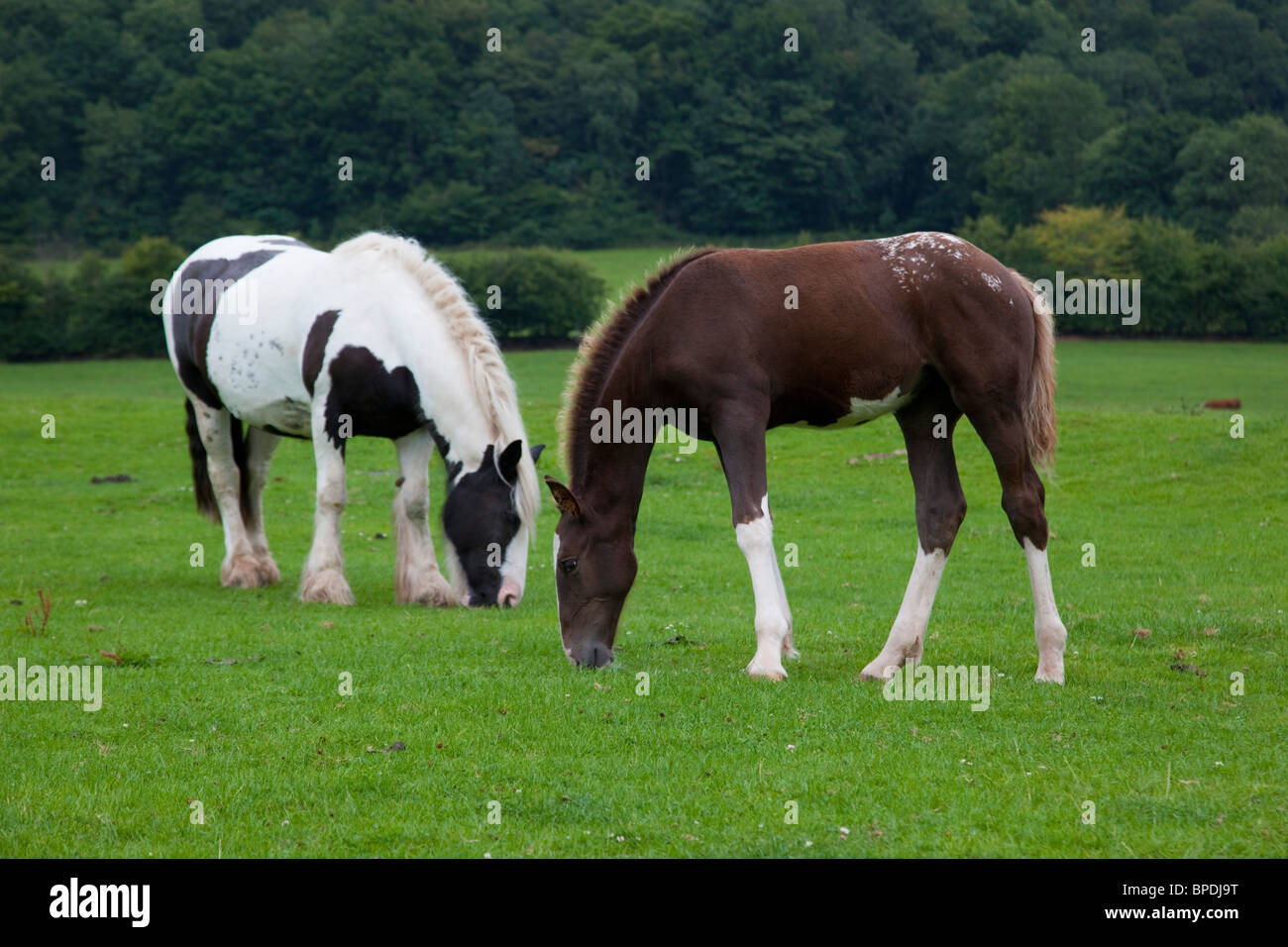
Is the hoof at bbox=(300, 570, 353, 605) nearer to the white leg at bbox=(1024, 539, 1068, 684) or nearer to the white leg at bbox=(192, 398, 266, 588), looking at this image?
the white leg at bbox=(192, 398, 266, 588)

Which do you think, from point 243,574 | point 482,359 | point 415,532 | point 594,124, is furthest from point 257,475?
point 594,124

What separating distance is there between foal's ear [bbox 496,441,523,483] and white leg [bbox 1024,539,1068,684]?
472cm

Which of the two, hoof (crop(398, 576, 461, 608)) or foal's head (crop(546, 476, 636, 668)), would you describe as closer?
foal's head (crop(546, 476, 636, 668))

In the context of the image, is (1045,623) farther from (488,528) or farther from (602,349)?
(488,528)

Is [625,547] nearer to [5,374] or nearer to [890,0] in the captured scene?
[5,374]

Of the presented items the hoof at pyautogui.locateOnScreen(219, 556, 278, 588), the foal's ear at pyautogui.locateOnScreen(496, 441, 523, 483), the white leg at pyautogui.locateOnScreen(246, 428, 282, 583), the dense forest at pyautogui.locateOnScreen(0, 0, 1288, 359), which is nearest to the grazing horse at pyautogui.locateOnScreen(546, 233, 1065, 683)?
the foal's ear at pyautogui.locateOnScreen(496, 441, 523, 483)

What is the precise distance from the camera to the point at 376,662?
9.20 metres

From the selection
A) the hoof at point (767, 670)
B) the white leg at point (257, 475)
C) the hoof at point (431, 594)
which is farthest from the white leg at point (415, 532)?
the hoof at point (767, 670)

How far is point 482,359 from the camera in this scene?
1177cm

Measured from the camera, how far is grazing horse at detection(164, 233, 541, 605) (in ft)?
38.0

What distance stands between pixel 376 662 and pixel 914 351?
166 inches

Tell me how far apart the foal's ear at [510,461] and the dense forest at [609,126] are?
58.8 meters

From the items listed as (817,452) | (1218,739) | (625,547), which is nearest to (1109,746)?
(1218,739)

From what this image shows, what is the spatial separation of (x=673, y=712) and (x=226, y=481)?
8.07m
